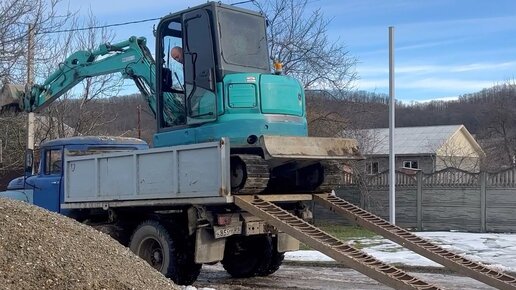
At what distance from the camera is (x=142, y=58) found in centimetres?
1261

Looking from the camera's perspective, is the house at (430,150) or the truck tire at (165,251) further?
the house at (430,150)

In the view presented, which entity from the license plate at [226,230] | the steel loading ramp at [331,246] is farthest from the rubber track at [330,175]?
the license plate at [226,230]

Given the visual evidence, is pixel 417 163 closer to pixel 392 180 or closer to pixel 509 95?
pixel 509 95

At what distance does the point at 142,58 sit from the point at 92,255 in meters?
5.47

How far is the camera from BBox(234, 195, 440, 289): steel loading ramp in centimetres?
795

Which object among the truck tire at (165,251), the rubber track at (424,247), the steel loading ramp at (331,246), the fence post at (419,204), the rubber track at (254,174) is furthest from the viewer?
the fence post at (419,204)

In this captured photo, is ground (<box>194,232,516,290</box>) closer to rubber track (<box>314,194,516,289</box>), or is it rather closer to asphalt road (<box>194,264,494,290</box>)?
asphalt road (<box>194,264,494,290</box>)

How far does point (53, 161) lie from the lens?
13883mm

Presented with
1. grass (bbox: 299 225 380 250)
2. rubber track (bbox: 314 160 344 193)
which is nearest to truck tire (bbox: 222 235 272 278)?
rubber track (bbox: 314 160 344 193)

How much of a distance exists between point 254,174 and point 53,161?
5.63 m

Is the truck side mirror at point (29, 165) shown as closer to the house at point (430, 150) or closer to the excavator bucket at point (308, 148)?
the excavator bucket at point (308, 148)

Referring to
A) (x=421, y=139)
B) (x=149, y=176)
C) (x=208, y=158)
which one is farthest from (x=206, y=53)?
(x=421, y=139)

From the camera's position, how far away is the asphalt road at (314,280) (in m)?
11.6

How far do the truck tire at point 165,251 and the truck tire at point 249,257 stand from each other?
127 cm
